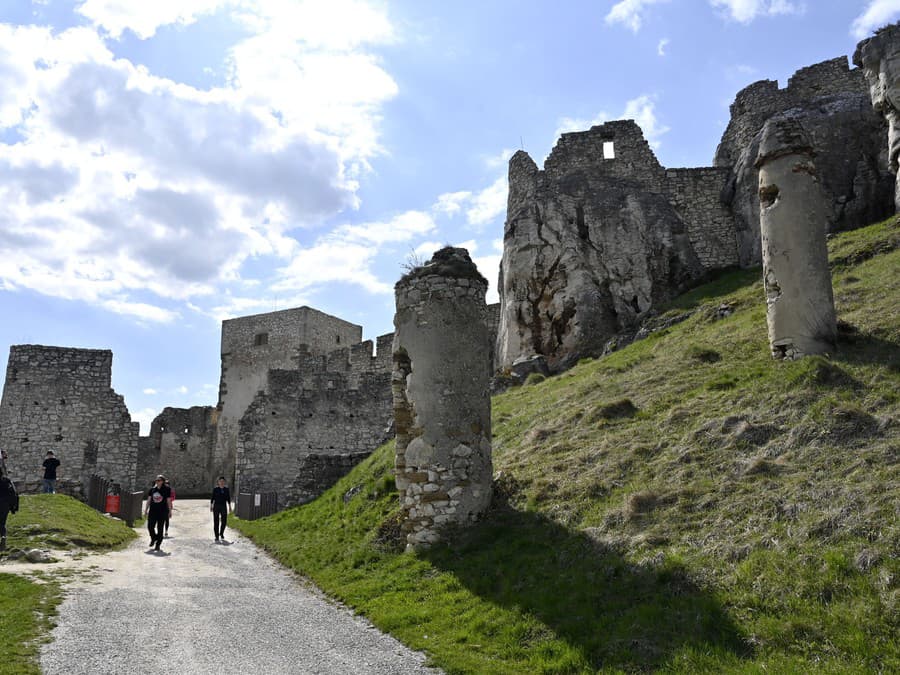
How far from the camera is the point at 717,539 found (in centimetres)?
802

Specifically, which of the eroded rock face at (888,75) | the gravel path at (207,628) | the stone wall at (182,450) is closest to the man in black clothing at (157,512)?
the gravel path at (207,628)

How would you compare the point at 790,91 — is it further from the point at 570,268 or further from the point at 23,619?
the point at 23,619

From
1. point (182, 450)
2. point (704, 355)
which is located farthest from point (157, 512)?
point (182, 450)

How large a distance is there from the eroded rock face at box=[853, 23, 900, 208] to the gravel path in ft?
74.6

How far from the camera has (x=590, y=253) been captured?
89.7 feet

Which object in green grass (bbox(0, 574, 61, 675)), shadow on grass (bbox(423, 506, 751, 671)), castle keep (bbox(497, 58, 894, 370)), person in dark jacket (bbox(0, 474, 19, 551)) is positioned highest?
castle keep (bbox(497, 58, 894, 370))

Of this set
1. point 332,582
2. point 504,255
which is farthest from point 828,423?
point 504,255

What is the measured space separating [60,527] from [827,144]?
28.5 m

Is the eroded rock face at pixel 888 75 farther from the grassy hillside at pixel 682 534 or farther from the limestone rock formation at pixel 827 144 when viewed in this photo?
the grassy hillside at pixel 682 534

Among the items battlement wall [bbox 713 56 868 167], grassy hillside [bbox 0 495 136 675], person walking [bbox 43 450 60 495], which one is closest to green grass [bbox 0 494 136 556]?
grassy hillside [bbox 0 495 136 675]

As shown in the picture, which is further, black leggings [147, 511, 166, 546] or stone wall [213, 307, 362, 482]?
stone wall [213, 307, 362, 482]

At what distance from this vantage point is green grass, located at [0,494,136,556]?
45.3 ft

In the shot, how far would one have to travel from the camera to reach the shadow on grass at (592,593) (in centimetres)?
653

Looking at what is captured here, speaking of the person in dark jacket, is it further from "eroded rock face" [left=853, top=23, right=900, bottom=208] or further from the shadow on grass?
"eroded rock face" [left=853, top=23, right=900, bottom=208]
